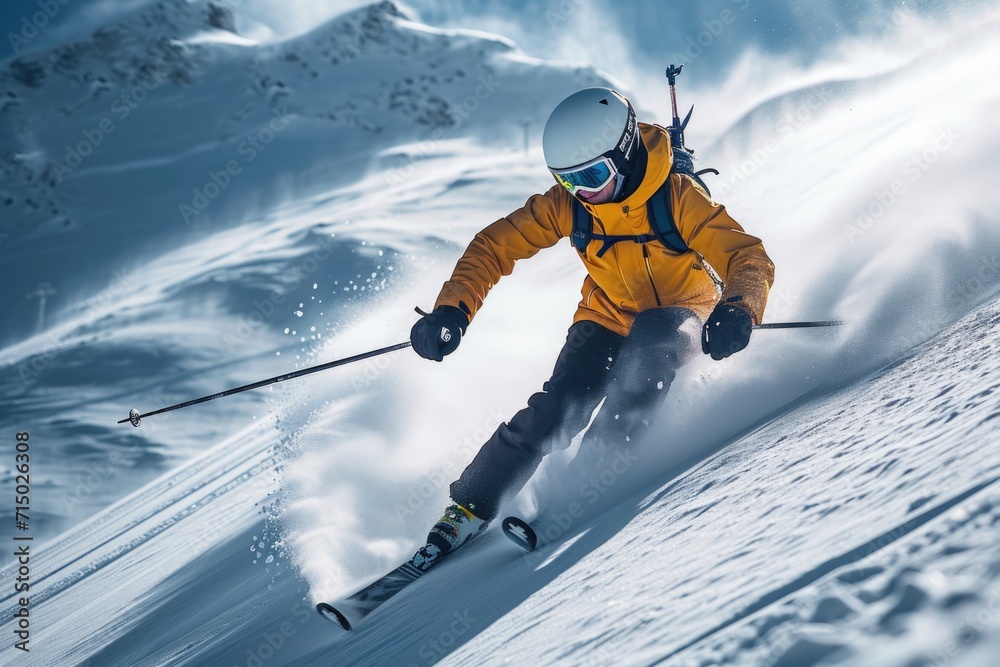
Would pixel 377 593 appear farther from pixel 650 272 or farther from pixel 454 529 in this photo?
pixel 650 272

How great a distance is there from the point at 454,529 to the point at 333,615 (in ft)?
1.97

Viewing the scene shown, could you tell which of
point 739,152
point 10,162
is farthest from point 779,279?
point 10,162

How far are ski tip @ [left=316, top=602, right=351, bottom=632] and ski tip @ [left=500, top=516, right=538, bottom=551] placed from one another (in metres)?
0.74

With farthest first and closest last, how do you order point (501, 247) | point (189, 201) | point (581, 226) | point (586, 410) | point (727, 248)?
point (189, 201), point (501, 247), point (581, 226), point (586, 410), point (727, 248)

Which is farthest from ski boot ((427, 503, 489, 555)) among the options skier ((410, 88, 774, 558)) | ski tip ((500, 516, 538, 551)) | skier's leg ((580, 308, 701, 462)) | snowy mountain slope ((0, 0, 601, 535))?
snowy mountain slope ((0, 0, 601, 535))

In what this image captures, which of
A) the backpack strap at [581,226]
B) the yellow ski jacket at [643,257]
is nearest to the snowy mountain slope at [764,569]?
the yellow ski jacket at [643,257]

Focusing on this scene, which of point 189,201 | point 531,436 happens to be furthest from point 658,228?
point 189,201

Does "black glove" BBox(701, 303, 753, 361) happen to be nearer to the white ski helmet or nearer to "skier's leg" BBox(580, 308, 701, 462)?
"skier's leg" BBox(580, 308, 701, 462)

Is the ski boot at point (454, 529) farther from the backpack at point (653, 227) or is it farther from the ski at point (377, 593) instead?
the backpack at point (653, 227)

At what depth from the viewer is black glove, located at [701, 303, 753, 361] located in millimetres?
2861

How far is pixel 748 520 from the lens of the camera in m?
1.82

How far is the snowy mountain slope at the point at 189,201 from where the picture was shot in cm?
1680

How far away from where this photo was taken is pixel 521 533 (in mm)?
2881

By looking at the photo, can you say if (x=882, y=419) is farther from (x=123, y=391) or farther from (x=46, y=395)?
(x=46, y=395)
